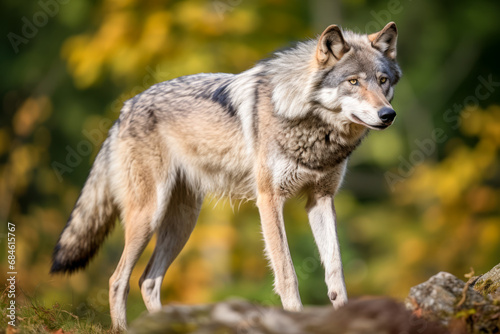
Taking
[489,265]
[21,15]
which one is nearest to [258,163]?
[489,265]

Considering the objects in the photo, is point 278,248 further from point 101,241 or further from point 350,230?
point 350,230

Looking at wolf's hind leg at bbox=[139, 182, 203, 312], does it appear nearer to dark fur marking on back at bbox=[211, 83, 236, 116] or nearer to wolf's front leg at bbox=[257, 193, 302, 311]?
dark fur marking on back at bbox=[211, 83, 236, 116]

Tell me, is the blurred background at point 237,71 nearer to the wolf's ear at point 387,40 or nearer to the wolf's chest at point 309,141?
the wolf's chest at point 309,141

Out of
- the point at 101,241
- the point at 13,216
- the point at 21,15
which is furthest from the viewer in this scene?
the point at 21,15

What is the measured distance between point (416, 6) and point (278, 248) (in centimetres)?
905

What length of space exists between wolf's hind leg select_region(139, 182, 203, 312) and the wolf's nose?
187 centimetres

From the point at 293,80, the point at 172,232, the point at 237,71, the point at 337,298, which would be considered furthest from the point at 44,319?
the point at 237,71

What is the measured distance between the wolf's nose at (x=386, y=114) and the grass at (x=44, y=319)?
2.24m

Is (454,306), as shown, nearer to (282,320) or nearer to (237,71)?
(282,320)

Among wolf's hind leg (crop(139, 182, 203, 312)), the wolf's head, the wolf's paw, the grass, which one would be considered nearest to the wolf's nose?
the wolf's head

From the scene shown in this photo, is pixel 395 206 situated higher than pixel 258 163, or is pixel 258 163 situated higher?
pixel 258 163

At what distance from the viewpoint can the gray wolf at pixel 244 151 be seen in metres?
3.94

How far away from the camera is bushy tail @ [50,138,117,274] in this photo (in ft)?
15.3

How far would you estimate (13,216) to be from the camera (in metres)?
10.1
